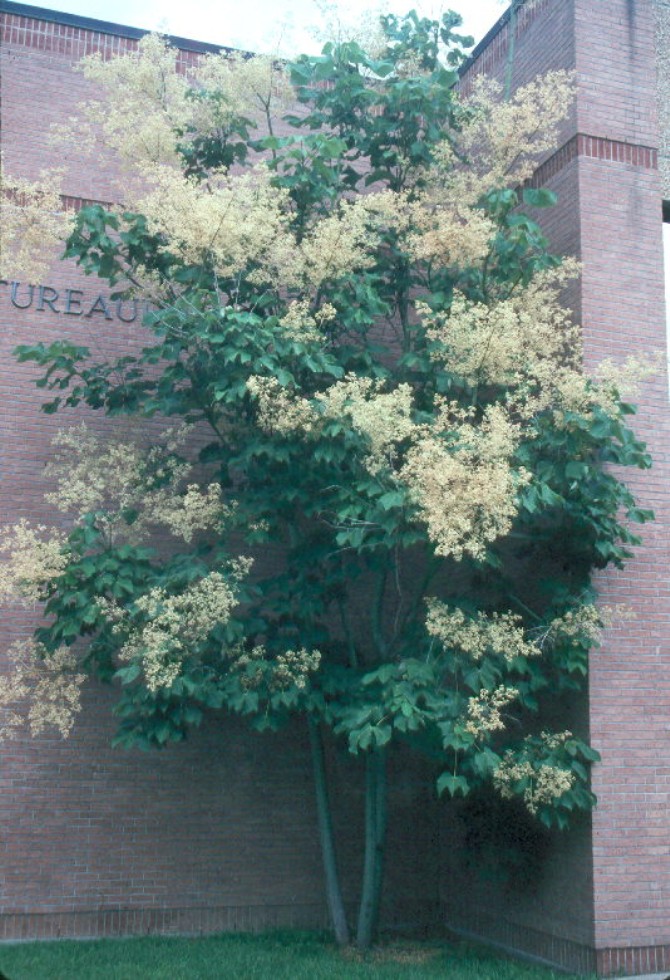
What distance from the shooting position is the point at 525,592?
10.4m

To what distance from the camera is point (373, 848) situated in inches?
401

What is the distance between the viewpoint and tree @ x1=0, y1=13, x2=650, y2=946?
846 cm

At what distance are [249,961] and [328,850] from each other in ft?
4.55

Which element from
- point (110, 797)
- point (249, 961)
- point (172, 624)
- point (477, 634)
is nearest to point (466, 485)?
point (477, 634)

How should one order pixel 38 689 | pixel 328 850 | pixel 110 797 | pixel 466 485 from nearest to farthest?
pixel 466 485 → pixel 38 689 → pixel 328 850 → pixel 110 797

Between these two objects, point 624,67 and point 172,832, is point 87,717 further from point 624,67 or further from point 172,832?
point 624,67

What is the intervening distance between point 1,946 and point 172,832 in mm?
1966

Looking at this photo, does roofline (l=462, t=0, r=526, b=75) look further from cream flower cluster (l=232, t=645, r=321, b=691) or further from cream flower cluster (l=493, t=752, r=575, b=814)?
cream flower cluster (l=493, t=752, r=575, b=814)

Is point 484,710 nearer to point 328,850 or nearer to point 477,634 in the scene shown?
point 477,634

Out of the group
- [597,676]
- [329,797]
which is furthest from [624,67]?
[329,797]

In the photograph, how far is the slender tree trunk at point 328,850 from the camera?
402 inches

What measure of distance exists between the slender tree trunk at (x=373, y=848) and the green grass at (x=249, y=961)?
0.27 meters

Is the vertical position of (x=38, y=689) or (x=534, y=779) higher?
(x=38, y=689)

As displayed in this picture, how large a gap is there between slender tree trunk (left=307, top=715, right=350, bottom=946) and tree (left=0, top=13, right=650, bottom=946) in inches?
1.6
